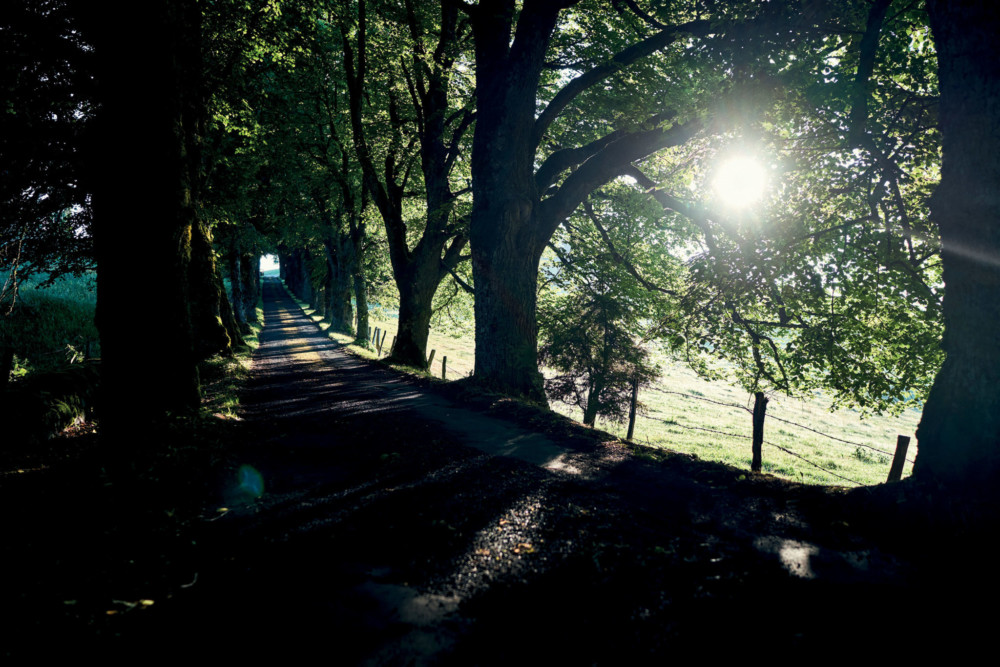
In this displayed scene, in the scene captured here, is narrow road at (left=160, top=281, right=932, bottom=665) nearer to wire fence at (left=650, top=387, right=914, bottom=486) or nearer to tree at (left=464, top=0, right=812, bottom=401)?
tree at (left=464, top=0, right=812, bottom=401)

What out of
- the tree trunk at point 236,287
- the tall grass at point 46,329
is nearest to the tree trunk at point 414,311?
the tall grass at point 46,329

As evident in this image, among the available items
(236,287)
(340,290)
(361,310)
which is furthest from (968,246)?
(340,290)

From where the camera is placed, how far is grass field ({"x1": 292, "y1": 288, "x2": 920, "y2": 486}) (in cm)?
1962

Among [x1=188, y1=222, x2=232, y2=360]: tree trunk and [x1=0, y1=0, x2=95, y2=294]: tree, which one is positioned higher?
[x1=0, y1=0, x2=95, y2=294]: tree

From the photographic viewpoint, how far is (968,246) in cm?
376

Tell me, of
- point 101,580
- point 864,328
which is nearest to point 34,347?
point 101,580

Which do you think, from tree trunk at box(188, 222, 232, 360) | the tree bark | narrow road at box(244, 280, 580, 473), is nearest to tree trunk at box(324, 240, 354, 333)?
narrow road at box(244, 280, 580, 473)

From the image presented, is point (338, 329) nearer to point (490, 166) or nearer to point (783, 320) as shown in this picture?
point (490, 166)

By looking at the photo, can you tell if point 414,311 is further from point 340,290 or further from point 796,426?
point 796,426

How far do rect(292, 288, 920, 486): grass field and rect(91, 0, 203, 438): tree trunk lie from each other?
897 cm

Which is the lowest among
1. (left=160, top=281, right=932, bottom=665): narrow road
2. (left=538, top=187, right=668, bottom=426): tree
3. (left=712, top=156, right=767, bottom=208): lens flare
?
(left=160, top=281, right=932, bottom=665): narrow road

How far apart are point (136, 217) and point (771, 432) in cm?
2977

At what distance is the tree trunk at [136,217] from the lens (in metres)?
5.85

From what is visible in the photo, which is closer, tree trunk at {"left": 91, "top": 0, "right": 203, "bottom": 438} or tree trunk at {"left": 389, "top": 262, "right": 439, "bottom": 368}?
tree trunk at {"left": 91, "top": 0, "right": 203, "bottom": 438}
